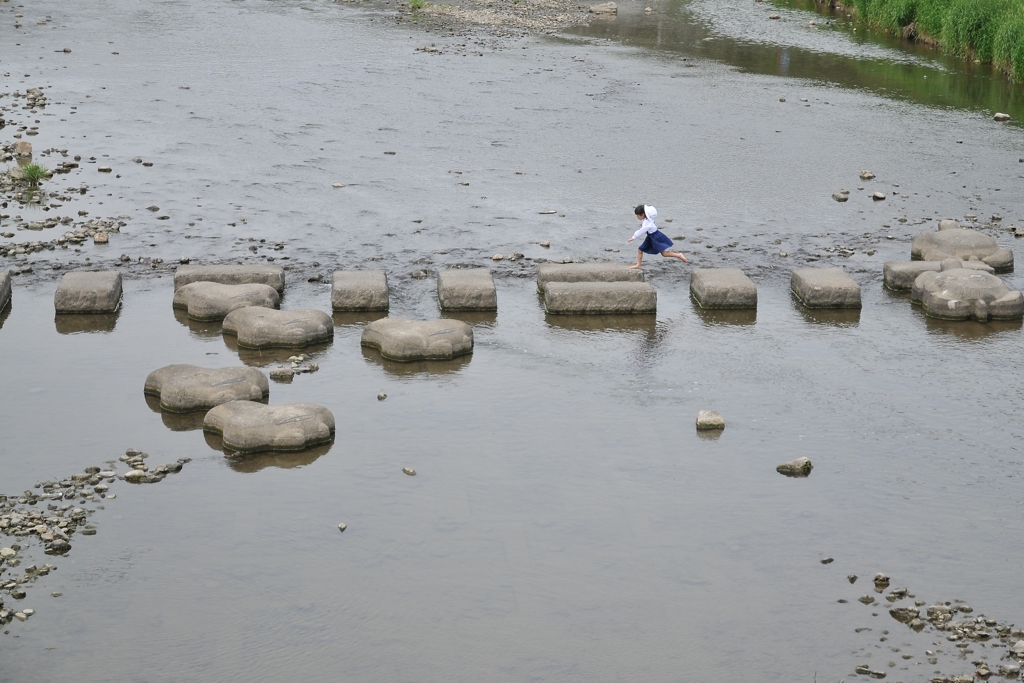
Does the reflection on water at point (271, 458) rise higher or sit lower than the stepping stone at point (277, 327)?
lower

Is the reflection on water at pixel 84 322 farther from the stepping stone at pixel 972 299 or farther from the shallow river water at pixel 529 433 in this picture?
the stepping stone at pixel 972 299

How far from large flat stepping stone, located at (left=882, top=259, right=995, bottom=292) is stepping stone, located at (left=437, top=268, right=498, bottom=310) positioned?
4569 millimetres

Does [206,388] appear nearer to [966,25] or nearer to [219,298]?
[219,298]

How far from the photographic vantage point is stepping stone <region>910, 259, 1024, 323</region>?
1234cm

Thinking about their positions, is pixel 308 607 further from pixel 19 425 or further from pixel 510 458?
pixel 19 425

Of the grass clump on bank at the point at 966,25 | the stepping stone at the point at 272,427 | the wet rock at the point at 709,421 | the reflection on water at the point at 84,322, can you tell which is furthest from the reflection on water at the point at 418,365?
the grass clump on bank at the point at 966,25

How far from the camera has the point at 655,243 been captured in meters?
13.6

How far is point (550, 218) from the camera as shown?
1552 cm

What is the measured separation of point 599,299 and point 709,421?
2.98m

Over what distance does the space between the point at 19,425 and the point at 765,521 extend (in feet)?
20.1

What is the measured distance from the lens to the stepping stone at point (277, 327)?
37.2ft

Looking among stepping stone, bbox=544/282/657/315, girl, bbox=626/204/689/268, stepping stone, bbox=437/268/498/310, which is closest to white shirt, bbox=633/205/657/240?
girl, bbox=626/204/689/268

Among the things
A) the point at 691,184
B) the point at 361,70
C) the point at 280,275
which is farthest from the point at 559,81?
the point at 280,275

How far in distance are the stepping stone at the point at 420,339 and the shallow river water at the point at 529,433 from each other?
199mm
